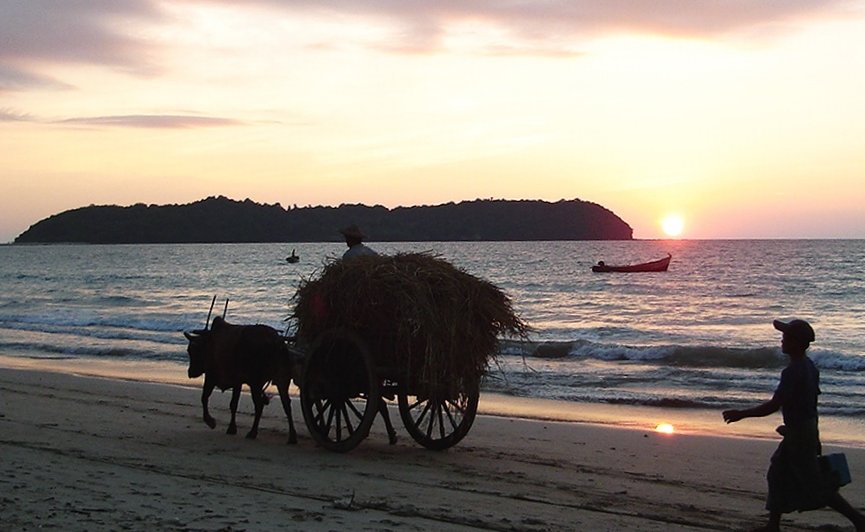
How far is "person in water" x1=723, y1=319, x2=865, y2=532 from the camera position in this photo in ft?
20.5

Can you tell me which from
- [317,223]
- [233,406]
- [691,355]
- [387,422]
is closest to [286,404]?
[233,406]

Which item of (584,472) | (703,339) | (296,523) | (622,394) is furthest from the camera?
(703,339)

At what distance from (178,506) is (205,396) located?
13.2 ft

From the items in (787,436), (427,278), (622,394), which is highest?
(427,278)

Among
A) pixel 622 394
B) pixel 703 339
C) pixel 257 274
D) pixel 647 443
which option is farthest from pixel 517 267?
pixel 647 443

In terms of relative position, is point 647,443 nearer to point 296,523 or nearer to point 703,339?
point 296,523

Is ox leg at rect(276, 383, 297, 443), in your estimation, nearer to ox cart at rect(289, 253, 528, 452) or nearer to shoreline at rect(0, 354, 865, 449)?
ox cart at rect(289, 253, 528, 452)

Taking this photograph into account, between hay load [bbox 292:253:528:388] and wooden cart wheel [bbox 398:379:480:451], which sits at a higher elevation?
hay load [bbox 292:253:528:388]

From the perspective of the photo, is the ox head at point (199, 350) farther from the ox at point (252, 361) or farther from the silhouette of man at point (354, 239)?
the silhouette of man at point (354, 239)

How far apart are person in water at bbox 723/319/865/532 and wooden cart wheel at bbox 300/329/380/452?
3.61 meters

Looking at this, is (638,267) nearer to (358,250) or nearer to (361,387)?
(358,250)

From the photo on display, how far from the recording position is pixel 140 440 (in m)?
9.81

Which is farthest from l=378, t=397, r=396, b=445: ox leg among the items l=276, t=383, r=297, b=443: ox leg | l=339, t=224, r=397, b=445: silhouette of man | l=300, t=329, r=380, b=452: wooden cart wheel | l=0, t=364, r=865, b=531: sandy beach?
l=276, t=383, r=297, b=443: ox leg

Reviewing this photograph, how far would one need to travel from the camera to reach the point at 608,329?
28812mm
